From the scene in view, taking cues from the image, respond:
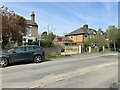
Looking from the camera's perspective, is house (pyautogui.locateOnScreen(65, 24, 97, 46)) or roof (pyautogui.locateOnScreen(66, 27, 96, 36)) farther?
roof (pyautogui.locateOnScreen(66, 27, 96, 36))

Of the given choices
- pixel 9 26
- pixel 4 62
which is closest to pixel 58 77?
pixel 4 62

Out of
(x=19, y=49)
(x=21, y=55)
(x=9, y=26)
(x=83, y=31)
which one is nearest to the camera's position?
(x=21, y=55)

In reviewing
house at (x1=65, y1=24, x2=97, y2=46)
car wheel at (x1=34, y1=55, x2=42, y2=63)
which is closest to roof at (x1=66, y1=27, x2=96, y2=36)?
house at (x1=65, y1=24, x2=97, y2=46)

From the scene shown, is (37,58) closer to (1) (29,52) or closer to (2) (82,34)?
(1) (29,52)

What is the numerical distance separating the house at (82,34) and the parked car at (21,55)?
48822 millimetres

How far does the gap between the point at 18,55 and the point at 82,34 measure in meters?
53.3

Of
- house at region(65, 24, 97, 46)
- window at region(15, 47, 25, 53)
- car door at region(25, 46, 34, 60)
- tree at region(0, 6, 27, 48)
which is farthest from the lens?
house at region(65, 24, 97, 46)

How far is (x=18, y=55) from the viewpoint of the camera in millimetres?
19156

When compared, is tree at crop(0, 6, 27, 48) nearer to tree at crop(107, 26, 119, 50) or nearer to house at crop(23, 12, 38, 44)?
house at crop(23, 12, 38, 44)

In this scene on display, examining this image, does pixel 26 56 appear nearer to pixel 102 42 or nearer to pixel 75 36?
pixel 102 42

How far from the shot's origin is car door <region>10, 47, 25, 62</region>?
18834 millimetres

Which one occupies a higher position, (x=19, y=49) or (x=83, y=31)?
(x=83, y=31)

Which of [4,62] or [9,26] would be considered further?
[9,26]

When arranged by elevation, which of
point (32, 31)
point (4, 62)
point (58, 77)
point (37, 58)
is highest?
point (32, 31)
